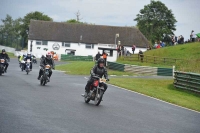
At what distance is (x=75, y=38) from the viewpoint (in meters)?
109

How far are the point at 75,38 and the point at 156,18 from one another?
19.4 meters

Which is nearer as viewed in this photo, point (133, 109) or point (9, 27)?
point (133, 109)

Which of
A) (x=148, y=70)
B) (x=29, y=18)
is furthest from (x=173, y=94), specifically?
(x=29, y=18)

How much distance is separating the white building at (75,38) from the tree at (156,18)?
4463 millimetres

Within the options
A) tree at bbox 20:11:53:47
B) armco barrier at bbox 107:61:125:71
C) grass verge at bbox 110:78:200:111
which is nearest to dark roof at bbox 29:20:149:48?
tree at bbox 20:11:53:47

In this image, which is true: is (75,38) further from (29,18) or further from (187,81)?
(187,81)

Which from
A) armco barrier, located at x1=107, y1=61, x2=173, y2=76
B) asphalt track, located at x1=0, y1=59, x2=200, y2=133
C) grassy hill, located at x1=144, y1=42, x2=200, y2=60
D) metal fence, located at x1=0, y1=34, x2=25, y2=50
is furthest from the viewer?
metal fence, located at x1=0, y1=34, x2=25, y2=50

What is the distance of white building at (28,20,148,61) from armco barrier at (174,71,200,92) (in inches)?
2862

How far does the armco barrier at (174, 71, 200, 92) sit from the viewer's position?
30675 mm

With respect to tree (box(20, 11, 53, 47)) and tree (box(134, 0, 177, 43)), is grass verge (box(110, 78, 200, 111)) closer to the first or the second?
tree (box(134, 0, 177, 43))

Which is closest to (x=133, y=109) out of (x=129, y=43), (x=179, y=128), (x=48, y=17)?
(x=179, y=128)

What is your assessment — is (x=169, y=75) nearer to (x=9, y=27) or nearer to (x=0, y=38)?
(x=0, y=38)

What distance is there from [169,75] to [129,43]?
59169 mm

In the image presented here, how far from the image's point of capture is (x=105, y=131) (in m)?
12.1
